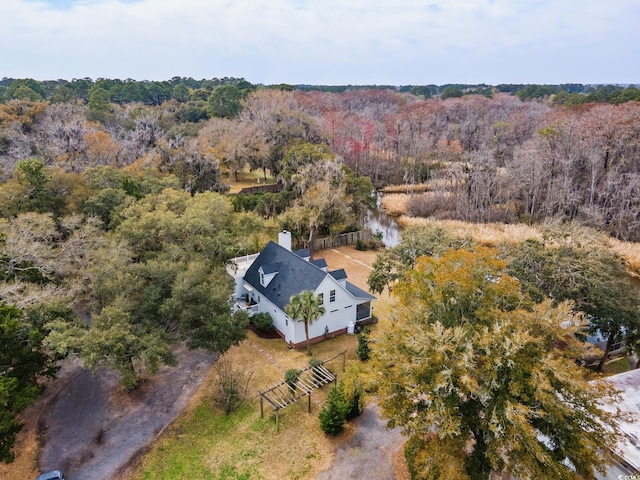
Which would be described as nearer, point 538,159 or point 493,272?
point 493,272

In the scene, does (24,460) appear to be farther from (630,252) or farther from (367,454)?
(630,252)

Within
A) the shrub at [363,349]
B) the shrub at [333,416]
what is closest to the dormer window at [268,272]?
the shrub at [363,349]

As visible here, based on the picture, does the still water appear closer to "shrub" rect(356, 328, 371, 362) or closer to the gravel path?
"shrub" rect(356, 328, 371, 362)

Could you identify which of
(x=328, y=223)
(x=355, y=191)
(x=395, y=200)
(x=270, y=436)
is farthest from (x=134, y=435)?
(x=395, y=200)

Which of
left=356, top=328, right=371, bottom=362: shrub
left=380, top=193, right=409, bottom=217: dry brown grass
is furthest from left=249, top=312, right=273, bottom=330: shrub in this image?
left=380, top=193, right=409, bottom=217: dry brown grass

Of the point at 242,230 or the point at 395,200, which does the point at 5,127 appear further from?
the point at 395,200
